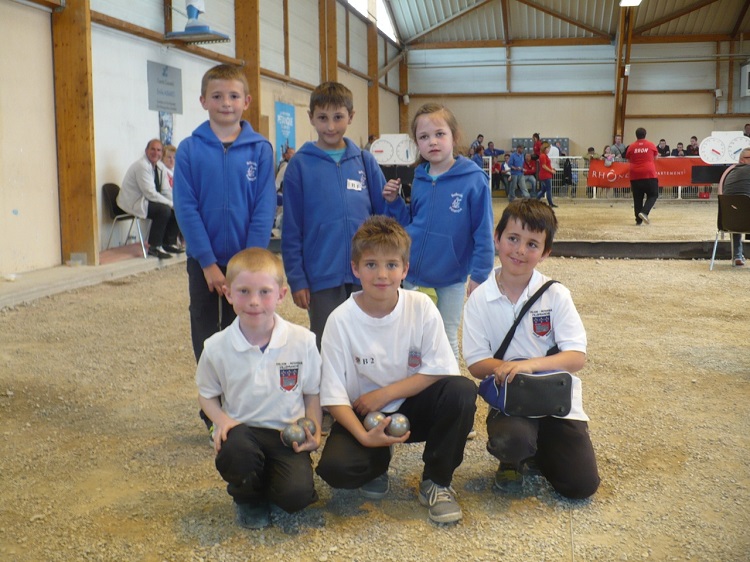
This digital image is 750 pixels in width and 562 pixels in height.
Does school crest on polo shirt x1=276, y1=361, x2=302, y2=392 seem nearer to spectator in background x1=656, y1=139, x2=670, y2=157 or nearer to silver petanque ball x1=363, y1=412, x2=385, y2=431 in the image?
silver petanque ball x1=363, y1=412, x2=385, y2=431

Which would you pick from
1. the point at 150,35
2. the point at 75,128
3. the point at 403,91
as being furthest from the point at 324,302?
the point at 403,91

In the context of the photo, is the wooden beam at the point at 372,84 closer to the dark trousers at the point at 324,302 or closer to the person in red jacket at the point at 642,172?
the person in red jacket at the point at 642,172

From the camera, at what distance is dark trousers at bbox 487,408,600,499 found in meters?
2.52

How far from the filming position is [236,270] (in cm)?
240

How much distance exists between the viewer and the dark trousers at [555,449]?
2521 millimetres

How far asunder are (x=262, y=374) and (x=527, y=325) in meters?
0.93

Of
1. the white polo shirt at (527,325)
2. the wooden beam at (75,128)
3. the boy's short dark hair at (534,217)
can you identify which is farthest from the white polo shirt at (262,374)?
the wooden beam at (75,128)

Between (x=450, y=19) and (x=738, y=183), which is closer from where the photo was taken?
(x=738, y=183)

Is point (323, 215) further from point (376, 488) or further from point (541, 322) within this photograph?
point (376, 488)

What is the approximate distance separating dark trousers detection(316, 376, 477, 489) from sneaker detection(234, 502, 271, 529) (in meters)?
0.21

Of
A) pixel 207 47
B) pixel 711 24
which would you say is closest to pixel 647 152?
pixel 207 47

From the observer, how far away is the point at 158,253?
27.9 feet

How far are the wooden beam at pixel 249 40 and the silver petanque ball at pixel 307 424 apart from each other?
10.3m

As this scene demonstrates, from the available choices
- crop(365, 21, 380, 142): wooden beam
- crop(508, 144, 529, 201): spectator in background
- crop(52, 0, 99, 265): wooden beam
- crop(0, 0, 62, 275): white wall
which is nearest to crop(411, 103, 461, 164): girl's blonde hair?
crop(0, 0, 62, 275): white wall
